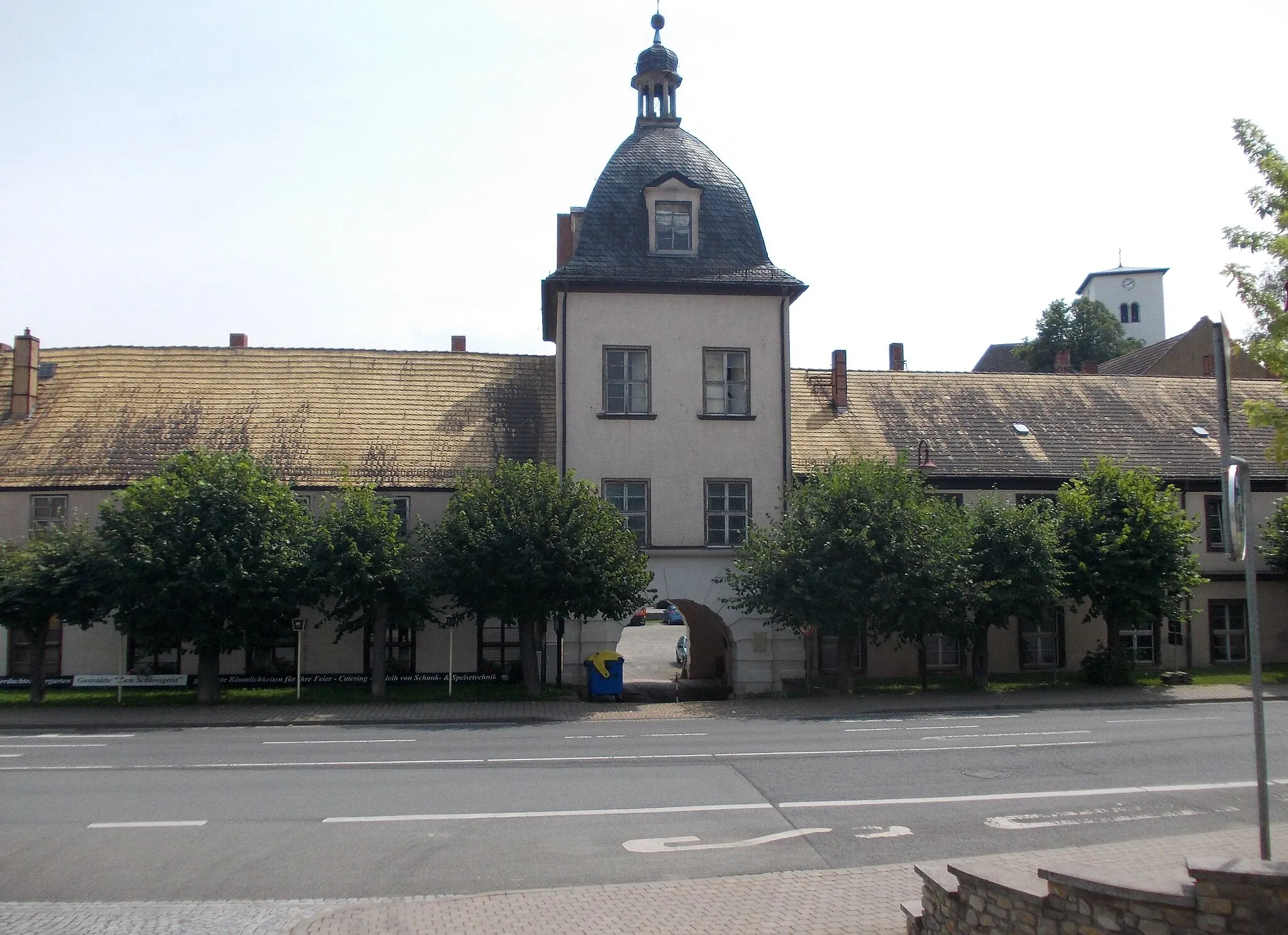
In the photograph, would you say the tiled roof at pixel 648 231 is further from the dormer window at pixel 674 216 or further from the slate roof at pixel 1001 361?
the slate roof at pixel 1001 361

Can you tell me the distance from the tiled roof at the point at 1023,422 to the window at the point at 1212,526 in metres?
0.80

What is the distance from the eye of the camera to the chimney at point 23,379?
94.5 feet

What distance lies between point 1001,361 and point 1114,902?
69029 millimetres

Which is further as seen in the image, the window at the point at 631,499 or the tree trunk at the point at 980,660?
the window at the point at 631,499

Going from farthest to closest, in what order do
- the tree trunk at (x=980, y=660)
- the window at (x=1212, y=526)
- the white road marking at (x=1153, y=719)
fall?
the window at (x=1212, y=526) → the tree trunk at (x=980, y=660) → the white road marking at (x=1153, y=719)

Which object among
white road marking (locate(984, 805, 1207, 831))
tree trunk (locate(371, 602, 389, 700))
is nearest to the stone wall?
white road marking (locate(984, 805, 1207, 831))

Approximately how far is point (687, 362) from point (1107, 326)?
48.0 m

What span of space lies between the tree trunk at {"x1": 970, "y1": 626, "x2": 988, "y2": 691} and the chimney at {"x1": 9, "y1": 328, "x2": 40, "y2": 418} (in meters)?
25.5

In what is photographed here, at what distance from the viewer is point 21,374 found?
1138 inches

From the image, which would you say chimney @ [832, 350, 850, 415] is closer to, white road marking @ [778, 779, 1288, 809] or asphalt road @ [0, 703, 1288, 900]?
asphalt road @ [0, 703, 1288, 900]

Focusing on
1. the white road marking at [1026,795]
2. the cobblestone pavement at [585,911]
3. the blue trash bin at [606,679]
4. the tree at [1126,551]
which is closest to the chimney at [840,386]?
the tree at [1126,551]

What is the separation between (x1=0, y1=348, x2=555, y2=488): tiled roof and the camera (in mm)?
27547

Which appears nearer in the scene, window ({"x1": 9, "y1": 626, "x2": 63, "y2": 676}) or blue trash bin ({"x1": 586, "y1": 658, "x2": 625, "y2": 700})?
blue trash bin ({"x1": 586, "y1": 658, "x2": 625, "y2": 700})

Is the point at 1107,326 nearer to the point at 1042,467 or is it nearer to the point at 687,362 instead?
the point at 1042,467
